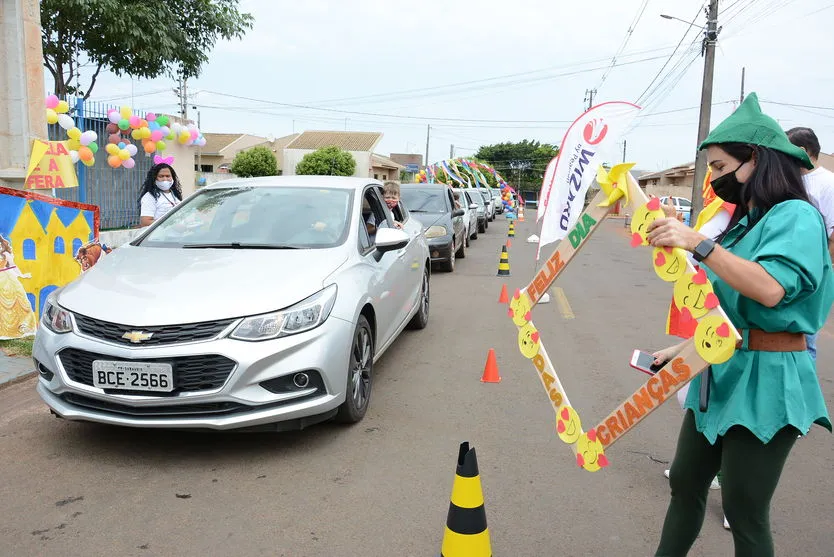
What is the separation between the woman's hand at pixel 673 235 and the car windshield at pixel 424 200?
1143 cm

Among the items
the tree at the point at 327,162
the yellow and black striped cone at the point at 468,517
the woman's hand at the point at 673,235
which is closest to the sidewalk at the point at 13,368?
the yellow and black striped cone at the point at 468,517

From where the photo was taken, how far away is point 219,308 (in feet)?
12.6

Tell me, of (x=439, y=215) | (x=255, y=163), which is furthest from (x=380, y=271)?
(x=255, y=163)

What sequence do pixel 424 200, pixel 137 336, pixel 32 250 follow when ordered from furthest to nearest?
pixel 424 200 → pixel 32 250 → pixel 137 336

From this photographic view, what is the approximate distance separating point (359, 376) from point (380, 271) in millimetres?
962

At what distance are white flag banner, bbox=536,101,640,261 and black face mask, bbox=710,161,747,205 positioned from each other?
→ 6340mm

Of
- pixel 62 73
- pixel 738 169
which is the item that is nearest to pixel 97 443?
pixel 738 169

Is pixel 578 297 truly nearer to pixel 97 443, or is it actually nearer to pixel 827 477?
pixel 827 477

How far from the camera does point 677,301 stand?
2143mm

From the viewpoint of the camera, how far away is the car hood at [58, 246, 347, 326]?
3.83 m

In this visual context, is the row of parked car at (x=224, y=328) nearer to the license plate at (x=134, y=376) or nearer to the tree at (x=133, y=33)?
the license plate at (x=134, y=376)

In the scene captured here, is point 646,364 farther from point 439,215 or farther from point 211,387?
point 439,215

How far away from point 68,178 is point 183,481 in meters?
5.05

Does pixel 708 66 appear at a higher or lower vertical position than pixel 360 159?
higher
